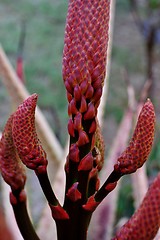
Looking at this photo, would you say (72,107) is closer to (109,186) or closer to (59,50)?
(109,186)

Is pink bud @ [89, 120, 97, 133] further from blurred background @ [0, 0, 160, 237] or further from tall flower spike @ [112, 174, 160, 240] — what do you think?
blurred background @ [0, 0, 160, 237]

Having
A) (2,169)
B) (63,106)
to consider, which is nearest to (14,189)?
(2,169)

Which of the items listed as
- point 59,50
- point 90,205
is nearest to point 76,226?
point 90,205

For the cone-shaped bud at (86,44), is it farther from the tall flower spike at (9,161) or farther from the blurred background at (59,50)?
the blurred background at (59,50)

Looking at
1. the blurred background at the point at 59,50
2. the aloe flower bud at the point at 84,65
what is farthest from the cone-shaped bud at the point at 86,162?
the blurred background at the point at 59,50

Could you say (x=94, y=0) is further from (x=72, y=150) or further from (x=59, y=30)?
(x=59, y=30)

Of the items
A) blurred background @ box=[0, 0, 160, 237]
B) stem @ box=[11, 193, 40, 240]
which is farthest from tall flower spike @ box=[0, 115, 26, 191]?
blurred background @ box=[0, 0, 160, 237]
